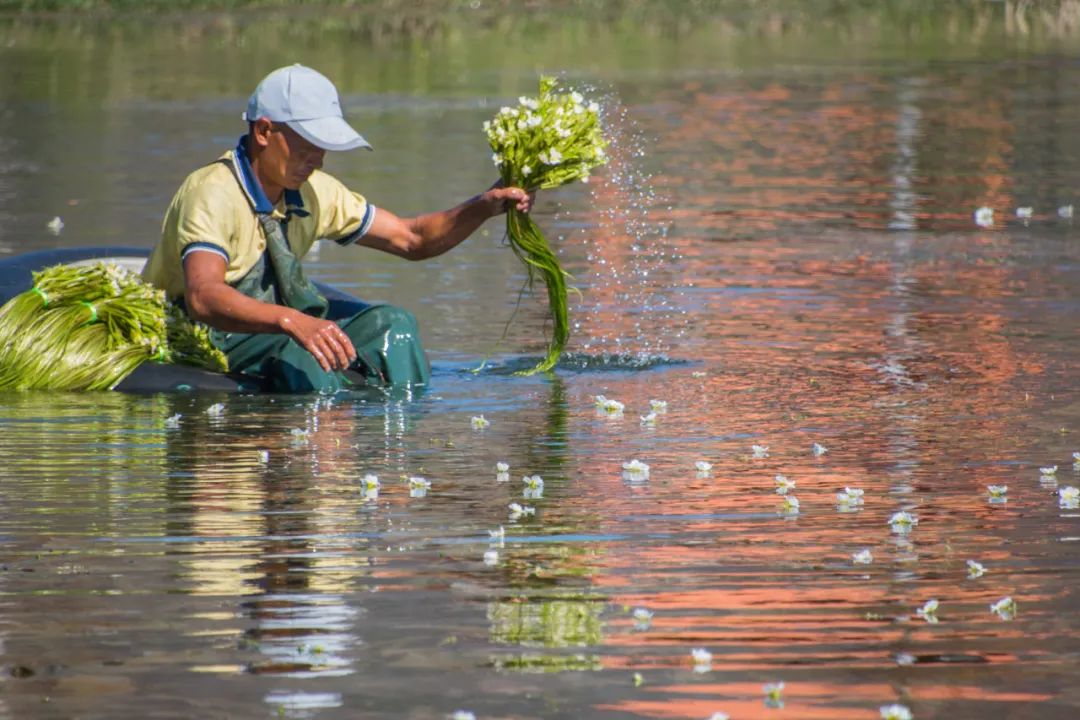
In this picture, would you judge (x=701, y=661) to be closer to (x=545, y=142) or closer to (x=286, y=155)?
(x=286, y=155)

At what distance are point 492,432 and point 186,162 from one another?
12.2 m

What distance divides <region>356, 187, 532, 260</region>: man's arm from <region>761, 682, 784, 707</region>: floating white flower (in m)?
4.60

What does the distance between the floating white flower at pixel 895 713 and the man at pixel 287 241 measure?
3.85m

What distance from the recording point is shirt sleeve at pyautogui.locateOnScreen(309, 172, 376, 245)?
33.8 feet

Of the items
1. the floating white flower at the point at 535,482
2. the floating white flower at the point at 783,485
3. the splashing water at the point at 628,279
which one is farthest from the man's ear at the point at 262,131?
the floating white flower at the point at 783,485

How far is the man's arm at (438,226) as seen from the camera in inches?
398

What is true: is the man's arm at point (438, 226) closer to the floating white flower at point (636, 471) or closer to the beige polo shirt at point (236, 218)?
the beige polo shirt at point (236, 218)

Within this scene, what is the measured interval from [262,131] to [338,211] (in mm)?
834

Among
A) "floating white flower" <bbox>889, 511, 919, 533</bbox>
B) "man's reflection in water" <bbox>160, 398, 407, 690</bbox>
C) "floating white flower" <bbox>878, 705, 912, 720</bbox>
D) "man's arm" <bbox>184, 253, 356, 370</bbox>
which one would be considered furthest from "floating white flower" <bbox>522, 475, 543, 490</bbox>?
"floating white flower" <bbox>878, 705, 912, 720</bbox>

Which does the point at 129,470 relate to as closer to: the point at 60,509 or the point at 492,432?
the point at 60,509

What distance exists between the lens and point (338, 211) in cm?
1034

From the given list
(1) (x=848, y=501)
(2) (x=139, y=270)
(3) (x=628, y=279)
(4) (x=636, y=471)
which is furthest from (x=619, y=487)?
(3) (x=628, y=279)

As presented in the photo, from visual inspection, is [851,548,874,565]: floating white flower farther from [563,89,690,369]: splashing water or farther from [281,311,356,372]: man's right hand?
[563,89,690,369]: splashing water

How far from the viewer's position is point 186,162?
21203 millimetres
